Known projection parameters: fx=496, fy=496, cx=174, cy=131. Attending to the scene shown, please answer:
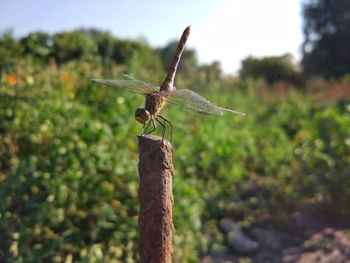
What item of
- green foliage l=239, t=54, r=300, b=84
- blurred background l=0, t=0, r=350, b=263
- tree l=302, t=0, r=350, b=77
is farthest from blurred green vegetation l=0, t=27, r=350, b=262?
tree l=302, t=0, r=350, b=77

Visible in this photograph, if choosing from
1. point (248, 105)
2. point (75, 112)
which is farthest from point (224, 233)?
point (248, 105)

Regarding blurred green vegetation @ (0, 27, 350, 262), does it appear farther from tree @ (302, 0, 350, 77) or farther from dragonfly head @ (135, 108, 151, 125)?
tree @ (302, 0, 350, 77)

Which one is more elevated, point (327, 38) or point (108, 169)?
point (327, 38)

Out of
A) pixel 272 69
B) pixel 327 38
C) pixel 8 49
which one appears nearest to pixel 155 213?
pixel 8 49

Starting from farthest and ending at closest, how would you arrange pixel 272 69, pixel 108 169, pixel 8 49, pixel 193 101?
1. pixel 272 69
2. pixel 8 49
3. pixel 108 169
4. pixel 193 101

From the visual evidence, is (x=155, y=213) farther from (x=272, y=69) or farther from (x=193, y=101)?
(x=272, y=69)

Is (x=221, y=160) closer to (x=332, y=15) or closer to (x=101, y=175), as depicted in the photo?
(x=101, y=175)
